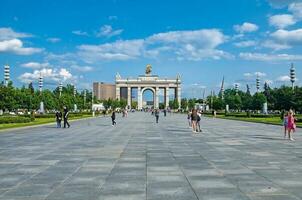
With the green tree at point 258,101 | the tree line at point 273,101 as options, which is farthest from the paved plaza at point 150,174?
the green tree at point 258,101

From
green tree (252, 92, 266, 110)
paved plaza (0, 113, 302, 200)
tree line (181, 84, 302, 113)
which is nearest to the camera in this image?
paved plaza (0, 113, 302, 200)

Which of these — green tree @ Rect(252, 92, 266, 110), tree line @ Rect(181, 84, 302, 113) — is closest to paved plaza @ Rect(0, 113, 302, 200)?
tree line @ Rect(181, 84, 302, 113)

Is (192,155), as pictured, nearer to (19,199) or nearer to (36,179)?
(36,179)

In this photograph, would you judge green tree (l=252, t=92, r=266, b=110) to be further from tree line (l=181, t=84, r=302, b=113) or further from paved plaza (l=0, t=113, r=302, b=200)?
paved plaza (l=0, t=113, r=302, b=200)

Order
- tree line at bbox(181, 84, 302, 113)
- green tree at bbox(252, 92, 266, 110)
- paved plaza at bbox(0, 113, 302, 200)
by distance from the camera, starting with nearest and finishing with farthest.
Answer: paved plaza at bbox(0, 113, 302, 200)
tree line at bbox(181, 84, 302, 113)
green tree at bbox(252, 92, 266, 110)

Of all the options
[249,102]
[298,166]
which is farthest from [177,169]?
[249,102]

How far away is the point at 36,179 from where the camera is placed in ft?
36.5

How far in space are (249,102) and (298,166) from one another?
98494 millimetres

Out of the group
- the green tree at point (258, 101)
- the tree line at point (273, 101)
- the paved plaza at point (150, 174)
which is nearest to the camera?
the paved plaza at point (150, 174)

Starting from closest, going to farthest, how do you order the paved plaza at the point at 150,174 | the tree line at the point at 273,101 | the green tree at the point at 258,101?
the paved plaza at the point at 150,174 → the tree line at the point at 273,101 → the green tree at the point at 258,101

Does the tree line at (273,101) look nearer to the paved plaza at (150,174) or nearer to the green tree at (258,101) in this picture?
the green tree at (258,101)

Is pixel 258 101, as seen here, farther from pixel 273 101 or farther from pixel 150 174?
pixel 150 174

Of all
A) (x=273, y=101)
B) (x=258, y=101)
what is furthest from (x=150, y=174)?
(x=273, y=101)

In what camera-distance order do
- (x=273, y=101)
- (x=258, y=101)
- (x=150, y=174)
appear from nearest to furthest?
(x=150, y=174)
(x=258, y=101)
(x=273, y=101)
